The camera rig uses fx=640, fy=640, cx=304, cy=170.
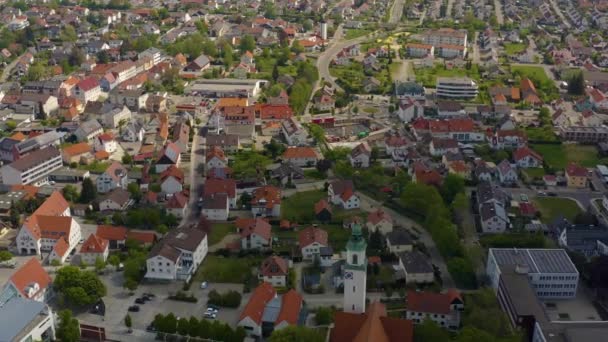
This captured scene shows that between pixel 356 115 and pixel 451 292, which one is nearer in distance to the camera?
pixel 451 292

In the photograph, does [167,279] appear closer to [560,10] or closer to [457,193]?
[457,193]

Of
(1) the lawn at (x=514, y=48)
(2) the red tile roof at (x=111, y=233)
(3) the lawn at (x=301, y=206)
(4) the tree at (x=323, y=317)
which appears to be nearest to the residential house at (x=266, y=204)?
(3) the lawn at (x=301, y=206)

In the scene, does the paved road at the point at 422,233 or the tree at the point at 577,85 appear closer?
the paved road at the point at 422,233

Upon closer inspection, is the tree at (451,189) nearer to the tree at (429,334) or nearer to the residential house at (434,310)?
the residential house at (434,310)

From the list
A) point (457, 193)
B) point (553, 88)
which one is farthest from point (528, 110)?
point (457, 193)

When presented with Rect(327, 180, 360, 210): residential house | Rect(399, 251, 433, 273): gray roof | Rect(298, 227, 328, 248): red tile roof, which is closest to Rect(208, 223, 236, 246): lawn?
Rect(298, 227, 328, 248): red tile roof

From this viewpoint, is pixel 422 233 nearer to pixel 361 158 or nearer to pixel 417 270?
pixel 417 270
